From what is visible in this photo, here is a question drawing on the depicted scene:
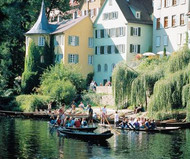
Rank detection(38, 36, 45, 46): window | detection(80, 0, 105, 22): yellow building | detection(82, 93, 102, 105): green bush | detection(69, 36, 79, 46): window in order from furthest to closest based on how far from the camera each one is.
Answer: detection(80, 0, 105, 22): yellow building → detection(38, 36, 45, 46): window → detection(69, 36, 79, 46): window → detection(82, 93, 102, 105): green bush

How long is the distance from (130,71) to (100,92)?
13.0 metres

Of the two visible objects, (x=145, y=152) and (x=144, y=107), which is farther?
(x=144, y=107)

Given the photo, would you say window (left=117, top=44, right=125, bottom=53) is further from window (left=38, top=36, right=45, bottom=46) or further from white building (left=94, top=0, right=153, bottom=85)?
window (left=38, top=36, right=45, bottom=46)

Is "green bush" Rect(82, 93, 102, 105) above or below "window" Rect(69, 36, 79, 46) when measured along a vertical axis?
below

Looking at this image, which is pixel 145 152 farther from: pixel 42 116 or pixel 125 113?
pixel 42 116

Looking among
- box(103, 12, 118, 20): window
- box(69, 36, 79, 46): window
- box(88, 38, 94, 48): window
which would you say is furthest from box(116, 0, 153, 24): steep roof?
box(69, 36, 79, 46): window

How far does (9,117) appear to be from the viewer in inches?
2298

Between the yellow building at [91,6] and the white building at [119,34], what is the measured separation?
10.9m

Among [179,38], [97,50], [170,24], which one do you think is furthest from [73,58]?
[179,38]

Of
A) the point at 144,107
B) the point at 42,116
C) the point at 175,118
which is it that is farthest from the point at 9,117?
the point at 175,118

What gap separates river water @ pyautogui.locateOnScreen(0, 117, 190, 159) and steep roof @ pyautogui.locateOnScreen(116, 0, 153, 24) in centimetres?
3437

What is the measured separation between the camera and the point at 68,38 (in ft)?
247

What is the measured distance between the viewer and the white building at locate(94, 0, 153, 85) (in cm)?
7325

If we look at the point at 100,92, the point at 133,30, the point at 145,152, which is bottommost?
the point at 145,152
